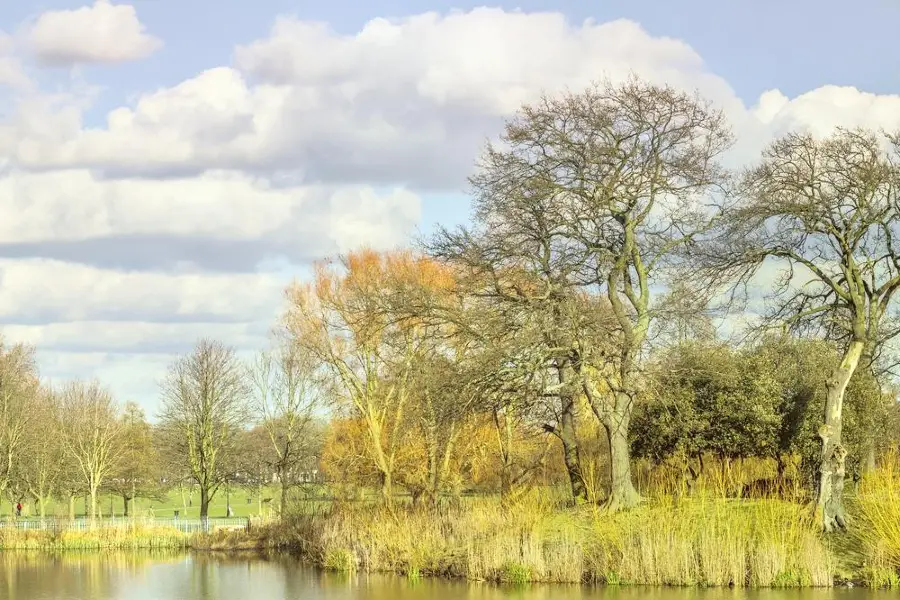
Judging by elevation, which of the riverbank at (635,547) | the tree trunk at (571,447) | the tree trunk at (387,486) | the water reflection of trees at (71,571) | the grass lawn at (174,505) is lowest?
the grass lawn at (174,505)

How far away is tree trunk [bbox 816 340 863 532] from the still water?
2.59m

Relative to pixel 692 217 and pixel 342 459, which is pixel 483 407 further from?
pixel 342 459

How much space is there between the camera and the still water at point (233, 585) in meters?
22.6

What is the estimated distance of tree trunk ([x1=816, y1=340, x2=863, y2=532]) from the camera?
24.1 meters

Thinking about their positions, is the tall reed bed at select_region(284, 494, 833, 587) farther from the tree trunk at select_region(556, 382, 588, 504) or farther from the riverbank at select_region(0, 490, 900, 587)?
the tree trunk at select_region(556, 382, 588, 504)

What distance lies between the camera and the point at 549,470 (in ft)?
125

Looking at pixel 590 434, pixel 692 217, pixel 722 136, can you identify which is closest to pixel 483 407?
pixel 692 217

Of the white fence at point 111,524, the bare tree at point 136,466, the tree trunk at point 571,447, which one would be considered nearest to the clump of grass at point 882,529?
the tree trunk at point 571,447

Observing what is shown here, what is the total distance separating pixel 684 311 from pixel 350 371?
1627 centimetres

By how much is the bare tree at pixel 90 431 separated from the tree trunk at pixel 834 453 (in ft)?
108

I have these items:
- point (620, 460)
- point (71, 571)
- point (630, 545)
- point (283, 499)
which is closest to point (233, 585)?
point (71, 571)

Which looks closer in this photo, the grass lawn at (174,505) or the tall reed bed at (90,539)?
the tall reed bed at (90,539)

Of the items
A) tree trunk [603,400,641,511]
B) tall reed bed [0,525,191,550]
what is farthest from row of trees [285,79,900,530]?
tall reed bed [0,525,191,550]

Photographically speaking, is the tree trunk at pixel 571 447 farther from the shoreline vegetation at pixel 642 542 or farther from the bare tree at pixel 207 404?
the bare tree at pixel 207 404
